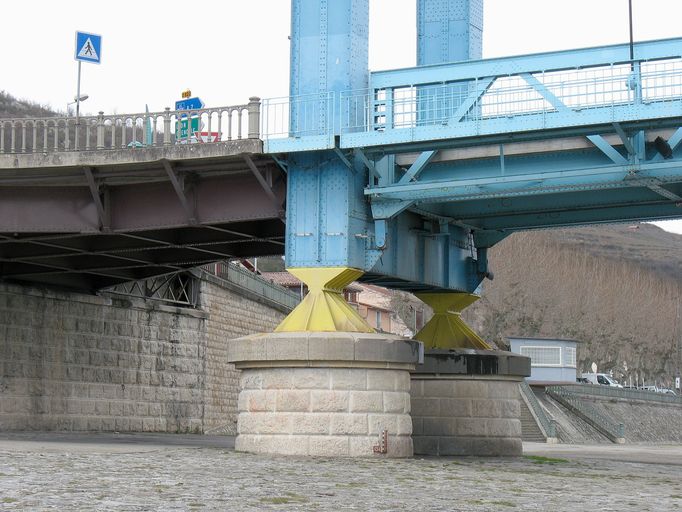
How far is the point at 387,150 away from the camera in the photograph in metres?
23.2

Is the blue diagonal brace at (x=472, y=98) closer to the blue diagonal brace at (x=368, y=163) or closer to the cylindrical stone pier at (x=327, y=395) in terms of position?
the blue diagonal brace at (x=368, y=163)

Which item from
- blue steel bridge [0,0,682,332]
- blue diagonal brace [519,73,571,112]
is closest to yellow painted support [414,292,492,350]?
blue steel bridge [0,0,682,332]

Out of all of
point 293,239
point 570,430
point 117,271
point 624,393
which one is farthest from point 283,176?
point 624,393

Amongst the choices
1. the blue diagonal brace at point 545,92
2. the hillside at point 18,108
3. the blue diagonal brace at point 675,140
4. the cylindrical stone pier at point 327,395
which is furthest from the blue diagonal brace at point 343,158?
the hillside at point 18,108

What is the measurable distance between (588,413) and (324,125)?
172 ft

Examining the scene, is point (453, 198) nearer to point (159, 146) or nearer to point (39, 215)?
point (159, 146)

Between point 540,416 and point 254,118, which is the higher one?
point 254,118

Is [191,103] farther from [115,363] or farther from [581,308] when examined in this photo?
[581,308]

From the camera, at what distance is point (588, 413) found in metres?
72.1

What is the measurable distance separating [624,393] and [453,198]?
62052 millimetres

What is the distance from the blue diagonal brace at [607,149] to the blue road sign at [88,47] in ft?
43.8

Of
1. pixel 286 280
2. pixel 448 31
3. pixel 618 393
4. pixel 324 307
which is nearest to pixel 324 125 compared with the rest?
pixel 324 307

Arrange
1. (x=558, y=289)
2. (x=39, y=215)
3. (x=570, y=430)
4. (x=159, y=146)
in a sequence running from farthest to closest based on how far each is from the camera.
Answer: (x=558, y=289) → (x=570, y=430) → (x=39, y=215) → (x=159, y=146)

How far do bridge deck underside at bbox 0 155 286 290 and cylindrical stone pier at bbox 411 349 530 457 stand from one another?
17.3ft
